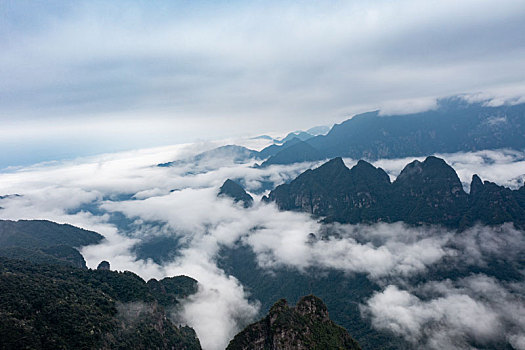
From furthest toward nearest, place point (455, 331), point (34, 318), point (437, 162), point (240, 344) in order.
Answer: point (437, 162) → point (455, 331) → point (240, 344) → point (34, 318)

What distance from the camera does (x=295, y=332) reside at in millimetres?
60781

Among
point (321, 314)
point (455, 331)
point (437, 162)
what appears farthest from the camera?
point (437, 162)

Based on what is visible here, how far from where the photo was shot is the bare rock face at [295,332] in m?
60.0

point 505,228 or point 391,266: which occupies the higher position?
point 505,228

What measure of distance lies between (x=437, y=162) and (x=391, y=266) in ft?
268

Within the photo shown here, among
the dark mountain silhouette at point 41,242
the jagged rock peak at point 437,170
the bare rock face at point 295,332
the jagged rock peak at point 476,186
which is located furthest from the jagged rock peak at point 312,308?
the jagged rock peak at point 476,186

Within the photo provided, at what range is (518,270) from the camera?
5074 inches

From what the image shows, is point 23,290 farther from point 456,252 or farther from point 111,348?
point 456,252

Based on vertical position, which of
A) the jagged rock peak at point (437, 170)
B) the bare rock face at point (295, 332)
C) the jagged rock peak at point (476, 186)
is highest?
the jagged rock peak at point (437, 170)

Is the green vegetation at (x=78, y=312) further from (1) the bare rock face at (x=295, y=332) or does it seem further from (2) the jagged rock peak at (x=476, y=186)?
(2) the jagged rock peak at (x=476, y=186)

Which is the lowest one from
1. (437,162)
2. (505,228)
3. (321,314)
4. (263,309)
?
(263,309)

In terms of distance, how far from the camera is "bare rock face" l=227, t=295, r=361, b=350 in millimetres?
60000

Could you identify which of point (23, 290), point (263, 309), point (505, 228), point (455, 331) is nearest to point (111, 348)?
point (23, 290)

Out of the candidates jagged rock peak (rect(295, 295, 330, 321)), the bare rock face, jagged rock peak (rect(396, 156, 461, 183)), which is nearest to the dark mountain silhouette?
the bare rock face
